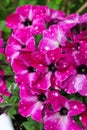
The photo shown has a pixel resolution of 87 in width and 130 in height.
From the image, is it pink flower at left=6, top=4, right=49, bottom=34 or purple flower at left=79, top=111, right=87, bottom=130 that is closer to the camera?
purple flower at left=79, top=111, right=87, bottom=130

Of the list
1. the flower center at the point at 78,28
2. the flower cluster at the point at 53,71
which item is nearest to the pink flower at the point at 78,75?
the flower cluster at the point at 53,71

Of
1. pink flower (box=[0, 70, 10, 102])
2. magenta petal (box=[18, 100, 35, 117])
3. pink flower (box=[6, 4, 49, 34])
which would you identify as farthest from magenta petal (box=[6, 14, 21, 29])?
magenta petal (box=[18, 100, 35, 117])

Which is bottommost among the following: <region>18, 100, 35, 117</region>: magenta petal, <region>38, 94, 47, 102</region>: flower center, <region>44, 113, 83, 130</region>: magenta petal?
<region>44, 113, 83, 130</region>: magenta petal

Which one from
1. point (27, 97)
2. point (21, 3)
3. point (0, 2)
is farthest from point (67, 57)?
point (0, 2)

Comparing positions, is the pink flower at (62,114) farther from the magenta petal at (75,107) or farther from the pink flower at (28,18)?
the pink flower at (28,18)

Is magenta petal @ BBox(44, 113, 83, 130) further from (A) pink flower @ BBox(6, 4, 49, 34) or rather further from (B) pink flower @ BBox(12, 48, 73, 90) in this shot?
(A) pink flower @ BBox(6, 4, 49, 34)

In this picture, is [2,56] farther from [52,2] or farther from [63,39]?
[52,2]

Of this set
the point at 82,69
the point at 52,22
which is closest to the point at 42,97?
the point at 82,69

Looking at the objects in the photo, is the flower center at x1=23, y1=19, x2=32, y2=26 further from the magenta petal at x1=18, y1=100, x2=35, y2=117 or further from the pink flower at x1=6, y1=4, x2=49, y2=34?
the magenta petal at x1=18, y1=100, x2=35, y2=117

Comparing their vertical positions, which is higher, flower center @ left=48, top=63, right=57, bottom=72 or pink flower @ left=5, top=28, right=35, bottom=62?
pink flower @ left=5, top=28, right=35, bottom=62
